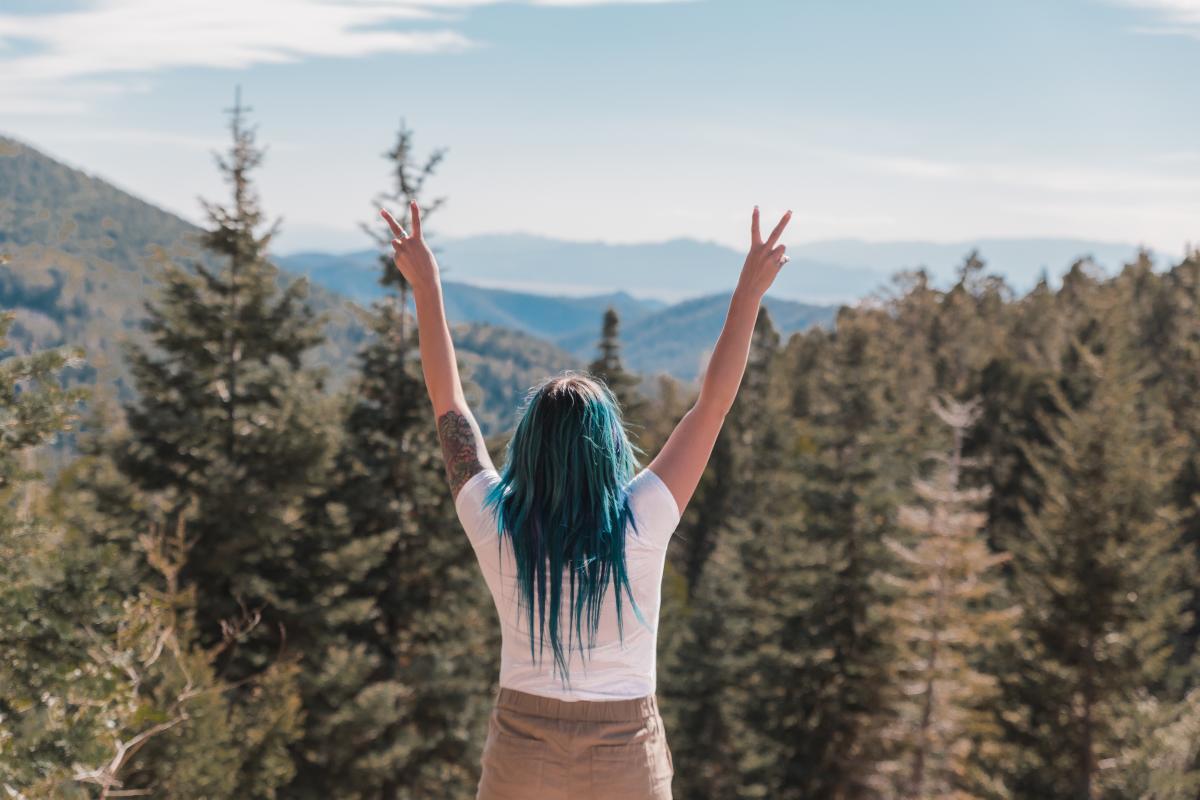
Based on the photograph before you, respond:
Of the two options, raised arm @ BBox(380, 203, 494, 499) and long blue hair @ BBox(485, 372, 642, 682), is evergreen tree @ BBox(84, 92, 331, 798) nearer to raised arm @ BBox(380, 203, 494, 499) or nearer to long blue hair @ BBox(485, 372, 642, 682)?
raised arm @ BBox(380, 203, 494, 499)

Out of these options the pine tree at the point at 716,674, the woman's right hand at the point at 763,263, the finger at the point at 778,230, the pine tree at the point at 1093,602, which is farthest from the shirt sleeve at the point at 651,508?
the pine tree at the point at 716,674

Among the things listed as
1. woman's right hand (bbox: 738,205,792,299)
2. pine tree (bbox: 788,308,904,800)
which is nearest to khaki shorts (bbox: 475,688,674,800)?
woman's right hand (bbox: 738,205,792,299)

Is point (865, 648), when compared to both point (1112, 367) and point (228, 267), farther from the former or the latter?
point (228, 267)

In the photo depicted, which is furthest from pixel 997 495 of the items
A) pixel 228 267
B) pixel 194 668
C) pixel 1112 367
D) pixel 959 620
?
pixel 194 668

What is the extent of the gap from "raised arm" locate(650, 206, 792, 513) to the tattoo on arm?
19.1 inches

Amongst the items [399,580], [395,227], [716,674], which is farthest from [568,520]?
[716,674]

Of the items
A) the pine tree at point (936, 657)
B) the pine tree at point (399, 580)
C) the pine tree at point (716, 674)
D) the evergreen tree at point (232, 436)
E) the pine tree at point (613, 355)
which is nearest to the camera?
the evergreen tree at point (232, 436)

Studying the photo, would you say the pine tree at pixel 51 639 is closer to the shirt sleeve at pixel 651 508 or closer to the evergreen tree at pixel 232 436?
the shirt sleeve at pixel 651 508

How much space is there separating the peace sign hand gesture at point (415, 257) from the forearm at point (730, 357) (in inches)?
32.6

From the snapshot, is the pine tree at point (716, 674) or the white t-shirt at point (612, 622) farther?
the pine tree at point (716, 674)

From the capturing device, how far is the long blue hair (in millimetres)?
2168

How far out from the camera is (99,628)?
755 cm

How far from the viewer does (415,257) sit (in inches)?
108

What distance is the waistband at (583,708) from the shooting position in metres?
2.20
